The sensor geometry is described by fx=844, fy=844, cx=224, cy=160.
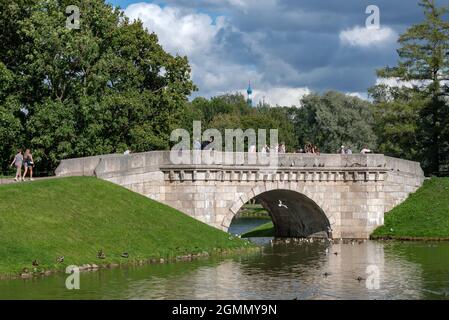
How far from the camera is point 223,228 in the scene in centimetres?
5475

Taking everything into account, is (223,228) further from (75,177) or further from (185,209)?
(75,177)

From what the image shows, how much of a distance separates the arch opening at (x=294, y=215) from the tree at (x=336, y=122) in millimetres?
39919

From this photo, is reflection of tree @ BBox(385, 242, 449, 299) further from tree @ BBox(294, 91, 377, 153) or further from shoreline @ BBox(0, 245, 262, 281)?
tree @ BBox(294, 91, 377, 153)

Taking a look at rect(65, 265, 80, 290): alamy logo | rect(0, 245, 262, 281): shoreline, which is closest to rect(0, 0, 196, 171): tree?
rect(0, 245, 262, 281): shoreline

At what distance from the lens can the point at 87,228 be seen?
44562 mm

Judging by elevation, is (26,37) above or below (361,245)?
above

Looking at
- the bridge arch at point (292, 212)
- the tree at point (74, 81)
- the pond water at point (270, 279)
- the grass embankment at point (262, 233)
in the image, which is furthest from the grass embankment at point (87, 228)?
the grass embankment at point (262, 233)

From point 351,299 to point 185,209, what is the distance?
71.8ft

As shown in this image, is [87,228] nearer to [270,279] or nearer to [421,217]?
[270,279]

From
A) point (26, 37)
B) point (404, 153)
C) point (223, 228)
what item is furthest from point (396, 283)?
point (404, 153)

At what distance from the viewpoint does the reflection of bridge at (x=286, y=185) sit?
52.7 meters

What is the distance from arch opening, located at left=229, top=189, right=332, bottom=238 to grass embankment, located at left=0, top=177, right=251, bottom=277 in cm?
1043

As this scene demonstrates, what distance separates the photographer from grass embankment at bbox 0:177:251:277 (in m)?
40.1

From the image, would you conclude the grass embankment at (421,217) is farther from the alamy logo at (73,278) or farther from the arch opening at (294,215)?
the alamy logo at (73,278)
